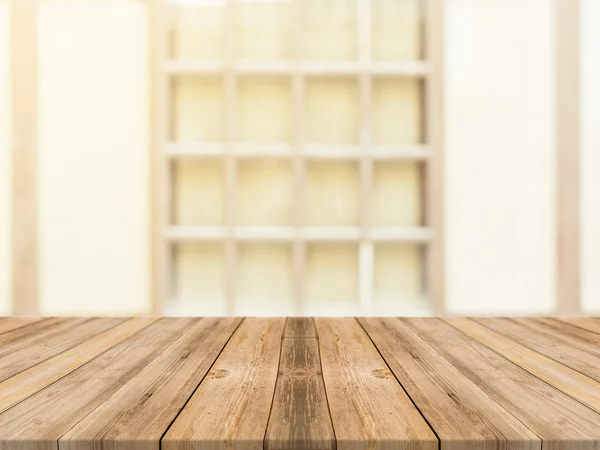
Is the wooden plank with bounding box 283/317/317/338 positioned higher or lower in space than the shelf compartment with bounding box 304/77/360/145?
lower

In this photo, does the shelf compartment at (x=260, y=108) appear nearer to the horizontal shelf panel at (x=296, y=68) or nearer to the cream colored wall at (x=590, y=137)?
the horizontal shelf panel at (x=296, y=68)

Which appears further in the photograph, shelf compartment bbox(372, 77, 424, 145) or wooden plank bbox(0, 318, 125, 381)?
shelf compartment bbox(372, 77, 424, 145)

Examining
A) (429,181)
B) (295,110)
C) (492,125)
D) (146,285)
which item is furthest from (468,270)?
(146,285)

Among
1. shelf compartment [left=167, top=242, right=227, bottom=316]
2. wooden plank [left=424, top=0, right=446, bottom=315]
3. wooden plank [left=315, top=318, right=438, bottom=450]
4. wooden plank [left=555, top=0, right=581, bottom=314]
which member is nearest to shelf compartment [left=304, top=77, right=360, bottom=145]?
wooden plank [left=424, top=0, right=446, bottom=315]

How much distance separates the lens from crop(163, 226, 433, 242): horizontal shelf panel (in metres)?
2.17

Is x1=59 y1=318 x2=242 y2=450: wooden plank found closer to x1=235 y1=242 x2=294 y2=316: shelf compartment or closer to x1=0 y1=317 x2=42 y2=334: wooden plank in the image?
x1=0 y1=317 x2=42 y2=334: wooden plank

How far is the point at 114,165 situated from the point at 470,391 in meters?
1.84

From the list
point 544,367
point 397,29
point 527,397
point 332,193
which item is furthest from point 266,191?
point 527,397

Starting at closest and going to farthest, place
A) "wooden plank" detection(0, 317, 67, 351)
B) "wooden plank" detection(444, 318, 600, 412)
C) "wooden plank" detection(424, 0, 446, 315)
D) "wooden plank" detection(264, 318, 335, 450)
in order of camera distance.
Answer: "wooden plank" detection(264, 318, 335, 450) → "wooden plank" detection(444, 318, 600, 412) → "wooden plank" detection(0, 317, 67, 351) → "wooden plank" detection(424, 0, 446, 315)

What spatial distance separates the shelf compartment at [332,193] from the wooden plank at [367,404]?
4.21 ft

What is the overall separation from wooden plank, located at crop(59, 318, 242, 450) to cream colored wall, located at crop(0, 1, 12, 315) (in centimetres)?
156

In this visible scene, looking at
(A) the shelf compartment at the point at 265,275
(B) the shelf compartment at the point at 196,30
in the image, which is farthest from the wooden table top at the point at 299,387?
(B) the shelf compartment at the point at 196,30

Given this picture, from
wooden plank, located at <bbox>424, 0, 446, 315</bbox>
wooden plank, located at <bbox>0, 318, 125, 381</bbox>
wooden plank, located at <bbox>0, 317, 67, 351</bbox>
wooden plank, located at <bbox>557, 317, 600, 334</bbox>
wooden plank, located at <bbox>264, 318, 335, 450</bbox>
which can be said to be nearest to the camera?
wooden plank, located at <bbox>264, 318, 335, 450</bbox>

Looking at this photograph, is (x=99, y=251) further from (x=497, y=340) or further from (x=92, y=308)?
(x=497, y=340)
